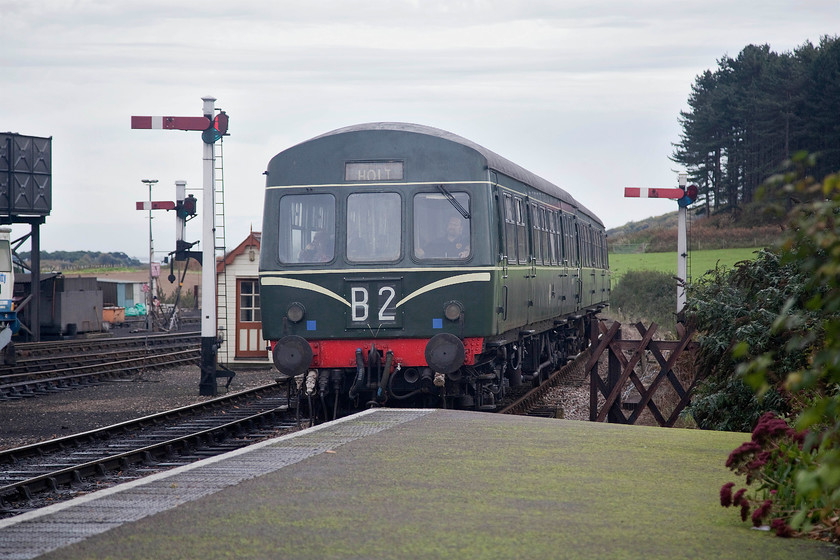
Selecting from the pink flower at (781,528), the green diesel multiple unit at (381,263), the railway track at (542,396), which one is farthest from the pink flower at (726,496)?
the railway track at (542,396)

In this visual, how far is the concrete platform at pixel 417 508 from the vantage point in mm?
4430

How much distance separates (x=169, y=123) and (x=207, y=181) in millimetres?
1180

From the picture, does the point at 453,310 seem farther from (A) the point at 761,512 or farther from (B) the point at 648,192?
(B) the point at 648,192

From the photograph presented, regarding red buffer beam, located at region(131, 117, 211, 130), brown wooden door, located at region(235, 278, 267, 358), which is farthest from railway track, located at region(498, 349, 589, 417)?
red buffer beam, located at region(131, 117, 211, 130)

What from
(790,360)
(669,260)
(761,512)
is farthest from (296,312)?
(669,260)

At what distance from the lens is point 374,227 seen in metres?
11.6

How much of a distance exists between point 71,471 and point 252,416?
4431mm

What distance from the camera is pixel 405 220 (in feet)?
37.7

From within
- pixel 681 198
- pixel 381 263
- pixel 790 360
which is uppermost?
pixel 681 198

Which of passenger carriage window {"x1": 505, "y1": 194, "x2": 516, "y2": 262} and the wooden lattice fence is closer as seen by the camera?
passenger carriage window {"x1": 505, "y1": 194, "x2": 516, "y2": 262}

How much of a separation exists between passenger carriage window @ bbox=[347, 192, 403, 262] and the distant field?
33458 mm

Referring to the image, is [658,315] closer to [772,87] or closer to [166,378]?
[166,378]

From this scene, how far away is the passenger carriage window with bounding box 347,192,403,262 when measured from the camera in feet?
37.8

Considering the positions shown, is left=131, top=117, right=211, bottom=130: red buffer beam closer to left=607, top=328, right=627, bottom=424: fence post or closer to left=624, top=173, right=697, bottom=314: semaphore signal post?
left=607, top=328, right=627, bottom=424: fence post
